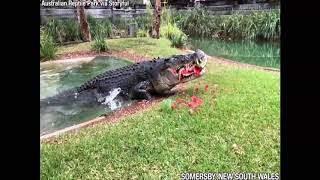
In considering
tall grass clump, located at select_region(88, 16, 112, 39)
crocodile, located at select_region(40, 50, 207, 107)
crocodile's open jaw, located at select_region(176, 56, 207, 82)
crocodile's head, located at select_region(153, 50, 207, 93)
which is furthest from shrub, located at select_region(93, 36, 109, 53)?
crocodile's open jaw, located at select_region(176, 56, 207, 82)

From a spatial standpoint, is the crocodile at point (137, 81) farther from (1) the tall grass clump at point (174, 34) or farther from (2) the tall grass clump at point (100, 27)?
(2) the tall grass clump at point (100, 27)

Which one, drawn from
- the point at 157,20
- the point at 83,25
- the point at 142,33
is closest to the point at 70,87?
the point at 83,25

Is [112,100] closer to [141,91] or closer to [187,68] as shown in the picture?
[141,91]

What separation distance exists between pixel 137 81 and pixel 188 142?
1.60 ft

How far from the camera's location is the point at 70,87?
272 cm

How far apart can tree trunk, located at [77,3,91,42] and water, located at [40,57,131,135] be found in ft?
0.44

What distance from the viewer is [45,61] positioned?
8.72 feet

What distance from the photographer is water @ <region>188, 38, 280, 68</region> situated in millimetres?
2564

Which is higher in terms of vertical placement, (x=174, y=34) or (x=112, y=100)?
(x=174, y=34)

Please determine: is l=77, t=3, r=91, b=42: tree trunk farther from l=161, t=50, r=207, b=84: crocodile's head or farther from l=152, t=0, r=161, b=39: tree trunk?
l=161, t=50, r=207, b=84: crocodile's head

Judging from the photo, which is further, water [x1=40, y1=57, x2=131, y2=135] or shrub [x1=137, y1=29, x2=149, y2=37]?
shrub [x1=137, y1=29, x2=149, y2=37]

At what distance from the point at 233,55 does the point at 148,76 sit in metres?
0.50
